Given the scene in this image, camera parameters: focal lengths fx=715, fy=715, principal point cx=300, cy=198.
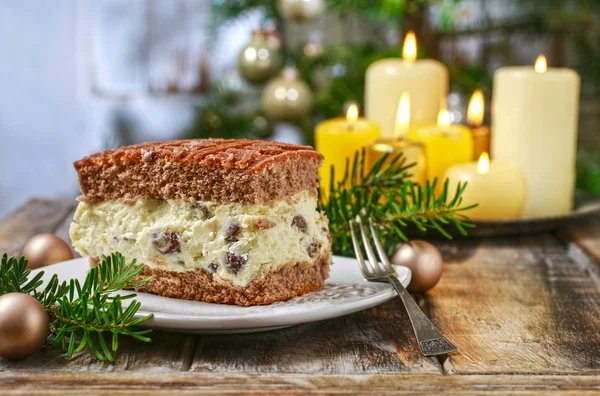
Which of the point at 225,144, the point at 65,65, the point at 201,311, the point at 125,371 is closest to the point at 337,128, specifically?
the point at 225,144

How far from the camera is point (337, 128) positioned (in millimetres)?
2010

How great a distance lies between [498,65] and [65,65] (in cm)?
221

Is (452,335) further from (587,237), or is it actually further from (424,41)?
(424,41)

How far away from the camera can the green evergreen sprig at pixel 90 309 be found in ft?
3.45

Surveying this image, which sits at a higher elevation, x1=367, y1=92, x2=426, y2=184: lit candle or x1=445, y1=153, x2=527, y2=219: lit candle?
x1=367, y1=92, x2=426, y2=184: lit candle

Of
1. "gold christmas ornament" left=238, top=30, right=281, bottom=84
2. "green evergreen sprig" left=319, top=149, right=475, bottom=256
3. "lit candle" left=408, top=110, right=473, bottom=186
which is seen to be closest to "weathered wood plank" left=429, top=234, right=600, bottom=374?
"green evergreen sprig" left=319, top=149, right=475, bottom=256

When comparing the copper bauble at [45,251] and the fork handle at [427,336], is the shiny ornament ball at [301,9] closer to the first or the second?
the copper bauble at [45,251]

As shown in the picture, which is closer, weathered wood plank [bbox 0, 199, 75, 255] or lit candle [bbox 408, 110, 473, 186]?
weathered wood plank [bbox 0, 199, 75, 255]

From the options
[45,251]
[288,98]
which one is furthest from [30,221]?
[288,98]

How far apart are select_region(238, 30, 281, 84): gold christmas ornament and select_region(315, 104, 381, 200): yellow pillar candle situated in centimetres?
78

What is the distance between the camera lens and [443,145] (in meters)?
2.00

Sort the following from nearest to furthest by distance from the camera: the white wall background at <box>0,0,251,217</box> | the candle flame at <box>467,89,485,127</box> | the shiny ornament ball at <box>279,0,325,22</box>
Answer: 1. the candle flame at <box>467,89,485,127</box>
2. the shiny ornament ball at <box>279,0,325,22</box>
3. the white wall background at <box>0,0,251,217</box>

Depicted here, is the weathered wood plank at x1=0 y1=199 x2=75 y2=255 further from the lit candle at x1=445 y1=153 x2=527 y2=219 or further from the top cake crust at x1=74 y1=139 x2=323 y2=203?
the lit candle at x1=445 y1=153 x2=527 y2=219

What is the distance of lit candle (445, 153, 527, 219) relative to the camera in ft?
6.12
